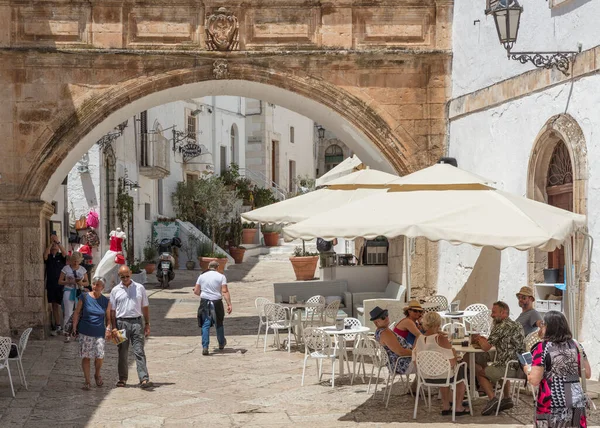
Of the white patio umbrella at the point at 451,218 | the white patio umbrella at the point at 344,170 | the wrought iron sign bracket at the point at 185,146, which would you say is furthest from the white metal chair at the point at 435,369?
the wrought iron sign bracket at the point at 185,146

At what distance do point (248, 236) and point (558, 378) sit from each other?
2535cm

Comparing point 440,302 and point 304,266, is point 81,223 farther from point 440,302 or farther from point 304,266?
point 440,302

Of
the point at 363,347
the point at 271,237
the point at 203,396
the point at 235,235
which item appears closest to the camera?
the point at 203,396

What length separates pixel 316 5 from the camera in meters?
14.9

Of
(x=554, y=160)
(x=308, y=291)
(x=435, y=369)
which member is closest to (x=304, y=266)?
(x=308, y=291)

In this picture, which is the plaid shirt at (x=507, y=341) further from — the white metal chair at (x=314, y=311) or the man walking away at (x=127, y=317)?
the white metal chair at (x=314, y=311)

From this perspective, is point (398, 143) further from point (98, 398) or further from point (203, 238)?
point (203, 238)

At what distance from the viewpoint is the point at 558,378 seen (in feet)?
21.8

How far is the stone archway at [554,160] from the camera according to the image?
10938 mm

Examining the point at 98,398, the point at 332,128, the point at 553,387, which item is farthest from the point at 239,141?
the point at 553,387

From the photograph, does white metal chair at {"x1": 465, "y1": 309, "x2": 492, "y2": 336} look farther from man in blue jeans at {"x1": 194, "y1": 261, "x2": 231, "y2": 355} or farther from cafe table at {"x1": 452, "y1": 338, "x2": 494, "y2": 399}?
man in blue jeans at {"x1": 194, "y1": 261, "x2": 231, "y2": 355}

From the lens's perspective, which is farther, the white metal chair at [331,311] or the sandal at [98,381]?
the white metal chair at [331,311]

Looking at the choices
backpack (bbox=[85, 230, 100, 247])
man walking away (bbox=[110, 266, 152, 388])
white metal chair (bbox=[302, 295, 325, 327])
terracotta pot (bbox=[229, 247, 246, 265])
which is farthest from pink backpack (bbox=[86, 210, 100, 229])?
man walking away (bbox=[110, 266, 152, 388])

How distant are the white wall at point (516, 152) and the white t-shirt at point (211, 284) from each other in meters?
3.38
